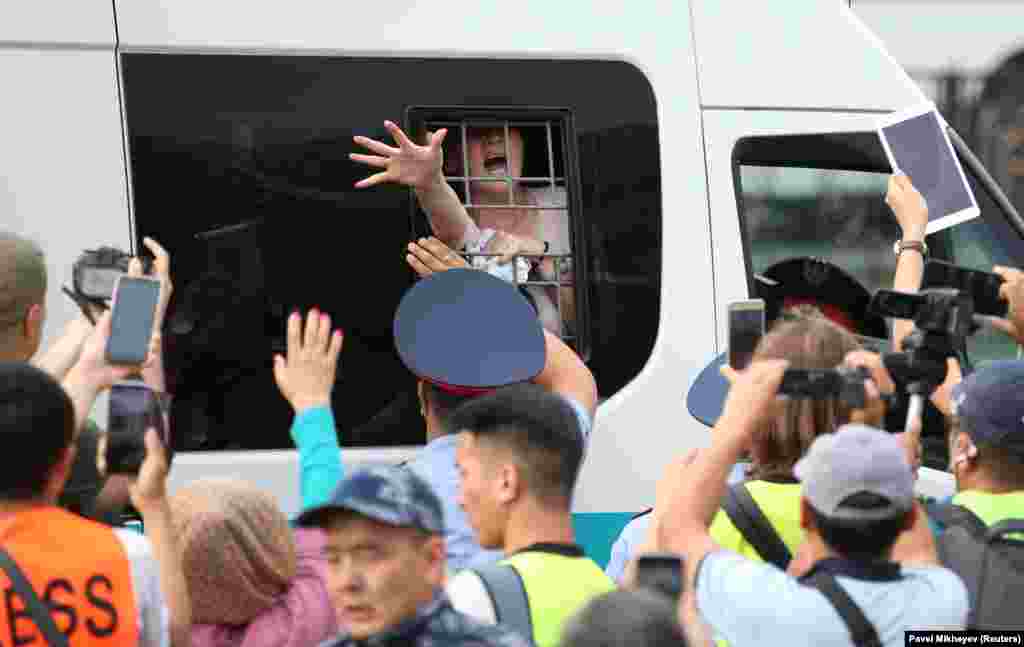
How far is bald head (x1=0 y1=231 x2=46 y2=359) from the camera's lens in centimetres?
413

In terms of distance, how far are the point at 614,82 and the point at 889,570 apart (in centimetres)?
264

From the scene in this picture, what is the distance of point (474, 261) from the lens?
536cm

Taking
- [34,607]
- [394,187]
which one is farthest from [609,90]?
[34,607]

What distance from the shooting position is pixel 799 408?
150 inches

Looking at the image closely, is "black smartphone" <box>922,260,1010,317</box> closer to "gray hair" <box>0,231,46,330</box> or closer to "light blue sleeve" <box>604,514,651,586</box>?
"light blue sleeve" <box>604,514,651,586</box>

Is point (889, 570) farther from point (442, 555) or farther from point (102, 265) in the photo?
point (102, 265)

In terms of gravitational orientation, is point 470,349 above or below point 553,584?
above

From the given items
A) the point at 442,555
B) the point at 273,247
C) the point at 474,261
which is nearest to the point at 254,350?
the point at 273,247

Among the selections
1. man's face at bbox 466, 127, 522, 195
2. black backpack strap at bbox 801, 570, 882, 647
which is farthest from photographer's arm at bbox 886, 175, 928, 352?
man's face at bbox 466, 127, 522, 195

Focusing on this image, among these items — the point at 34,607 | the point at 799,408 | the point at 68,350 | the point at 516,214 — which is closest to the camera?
the point at 34,607

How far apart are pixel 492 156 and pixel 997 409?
2.00m

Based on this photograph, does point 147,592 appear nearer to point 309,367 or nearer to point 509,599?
point 309,367

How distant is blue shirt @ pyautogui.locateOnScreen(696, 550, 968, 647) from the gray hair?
1.70 metres

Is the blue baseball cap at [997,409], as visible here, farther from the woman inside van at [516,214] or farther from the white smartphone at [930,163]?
the woman inside van at [516,214]
